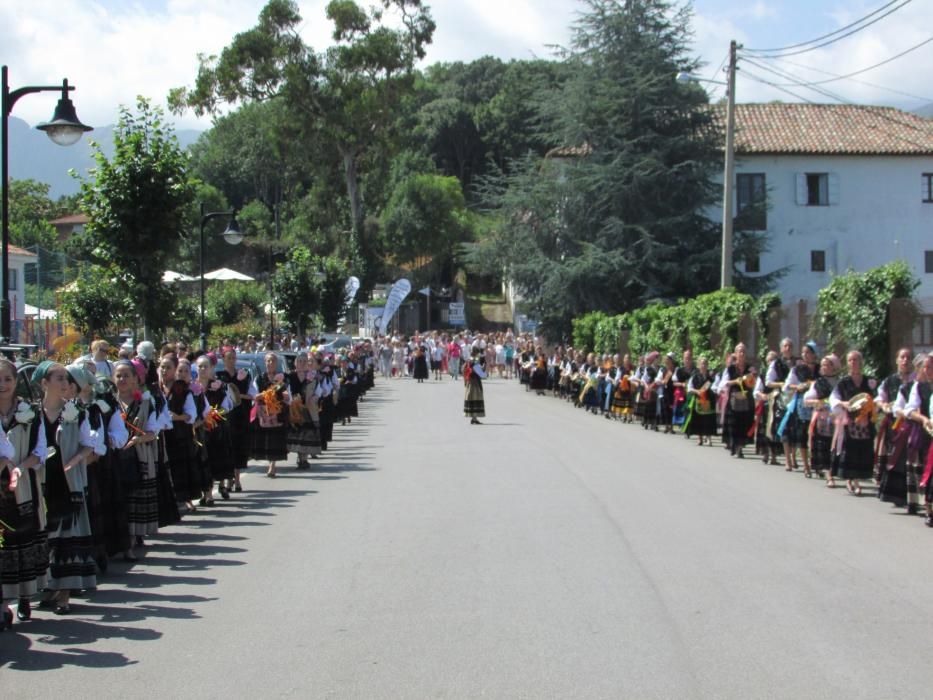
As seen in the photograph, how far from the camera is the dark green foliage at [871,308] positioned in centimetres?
1623

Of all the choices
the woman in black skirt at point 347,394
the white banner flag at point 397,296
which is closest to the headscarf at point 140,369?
the woman in black skirt at point 347,394

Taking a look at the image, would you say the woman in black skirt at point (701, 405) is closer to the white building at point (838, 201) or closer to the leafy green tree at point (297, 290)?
the leafy green tree at point (297, 290)

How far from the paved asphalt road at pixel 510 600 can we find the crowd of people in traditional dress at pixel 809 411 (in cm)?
55

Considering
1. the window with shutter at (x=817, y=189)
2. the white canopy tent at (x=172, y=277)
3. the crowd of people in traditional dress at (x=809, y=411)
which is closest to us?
the crowd of people in traditional dress at (x=809, y=411)

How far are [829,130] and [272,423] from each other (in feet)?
146

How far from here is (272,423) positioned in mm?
15977

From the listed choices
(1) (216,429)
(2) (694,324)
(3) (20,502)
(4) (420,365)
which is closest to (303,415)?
(1) (216,429)

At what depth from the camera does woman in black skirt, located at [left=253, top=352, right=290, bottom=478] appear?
52.0 feet

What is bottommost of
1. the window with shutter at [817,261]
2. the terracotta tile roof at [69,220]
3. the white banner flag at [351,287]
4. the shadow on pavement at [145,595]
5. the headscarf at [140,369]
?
the shadow on pavement at [145,595]

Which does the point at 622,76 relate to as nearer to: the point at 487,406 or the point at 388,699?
the point at 487,406

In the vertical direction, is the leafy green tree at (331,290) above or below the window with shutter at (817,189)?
below

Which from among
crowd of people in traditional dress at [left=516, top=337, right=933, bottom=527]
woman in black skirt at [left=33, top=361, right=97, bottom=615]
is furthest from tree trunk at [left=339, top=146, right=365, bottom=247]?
woman in black skirt at [left=33, top=361, right=97, bottom=615]

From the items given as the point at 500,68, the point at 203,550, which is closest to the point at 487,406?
the point at 203,550

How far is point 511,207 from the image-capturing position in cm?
4681
